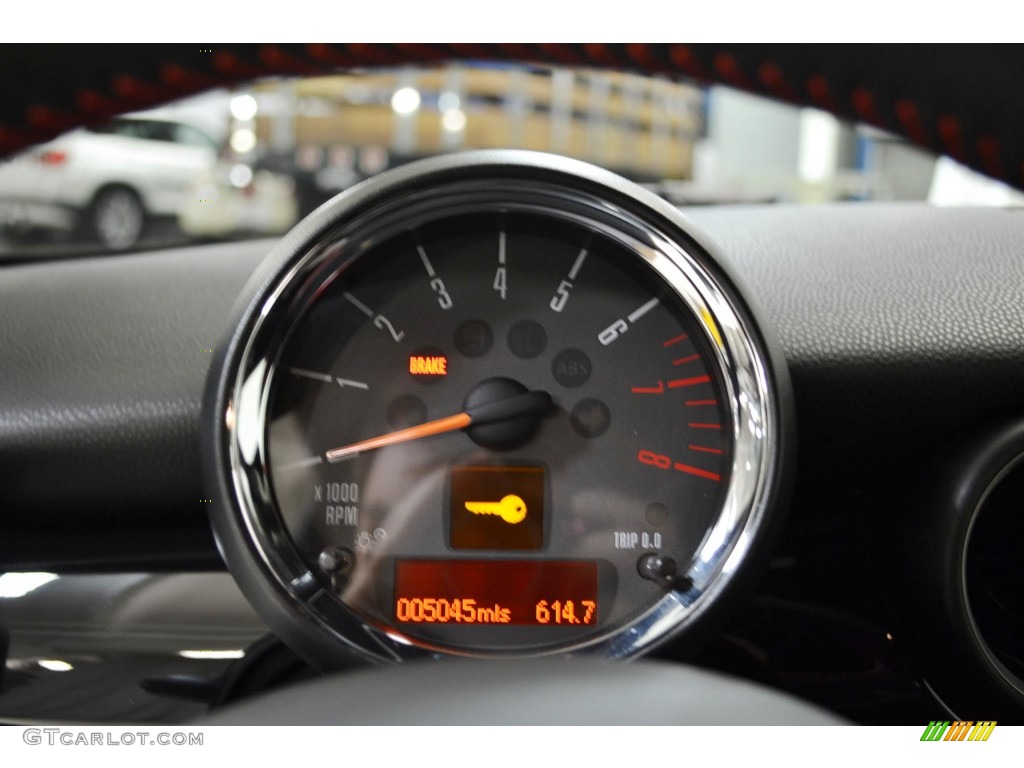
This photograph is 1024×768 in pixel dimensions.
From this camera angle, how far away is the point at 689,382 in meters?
1.52

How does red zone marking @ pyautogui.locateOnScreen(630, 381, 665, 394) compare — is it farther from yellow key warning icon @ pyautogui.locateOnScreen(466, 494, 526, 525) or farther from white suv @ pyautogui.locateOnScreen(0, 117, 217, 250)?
white suv @ pyautogui.locateOnScreen(0, 117, 217, 250)

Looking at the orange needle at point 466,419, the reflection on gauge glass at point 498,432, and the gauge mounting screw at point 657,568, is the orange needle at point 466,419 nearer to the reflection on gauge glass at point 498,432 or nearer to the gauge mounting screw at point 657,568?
the reflection on gauge glass at point 498,432

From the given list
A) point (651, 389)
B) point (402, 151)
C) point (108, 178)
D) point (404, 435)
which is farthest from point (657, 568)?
point (108, 178)

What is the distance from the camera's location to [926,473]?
157 cm

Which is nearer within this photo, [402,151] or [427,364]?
[427,364]

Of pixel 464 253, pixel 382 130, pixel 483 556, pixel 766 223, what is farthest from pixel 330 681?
pixel 382 130

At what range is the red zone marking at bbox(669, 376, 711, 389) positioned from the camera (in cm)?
151

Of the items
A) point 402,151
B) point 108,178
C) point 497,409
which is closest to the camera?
point 497,409

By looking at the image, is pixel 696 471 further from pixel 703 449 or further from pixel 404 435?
pixel 404 435

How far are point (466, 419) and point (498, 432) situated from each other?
0.15 feet

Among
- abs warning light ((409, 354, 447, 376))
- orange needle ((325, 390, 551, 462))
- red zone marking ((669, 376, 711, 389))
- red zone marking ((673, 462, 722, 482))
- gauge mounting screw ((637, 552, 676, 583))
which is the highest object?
abs warning light ((409, 354, 447, 376))

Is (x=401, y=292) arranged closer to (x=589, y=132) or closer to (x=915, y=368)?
(x=915, y=368)

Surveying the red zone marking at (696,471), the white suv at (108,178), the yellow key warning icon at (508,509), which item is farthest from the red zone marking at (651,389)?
the white suv at (108,178)

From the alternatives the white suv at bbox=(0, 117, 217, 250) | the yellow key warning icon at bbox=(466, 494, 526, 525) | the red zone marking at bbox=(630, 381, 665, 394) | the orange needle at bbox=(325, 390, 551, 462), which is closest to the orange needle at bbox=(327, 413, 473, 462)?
the orange needle at bbox=(325, 390, 551, 462)
